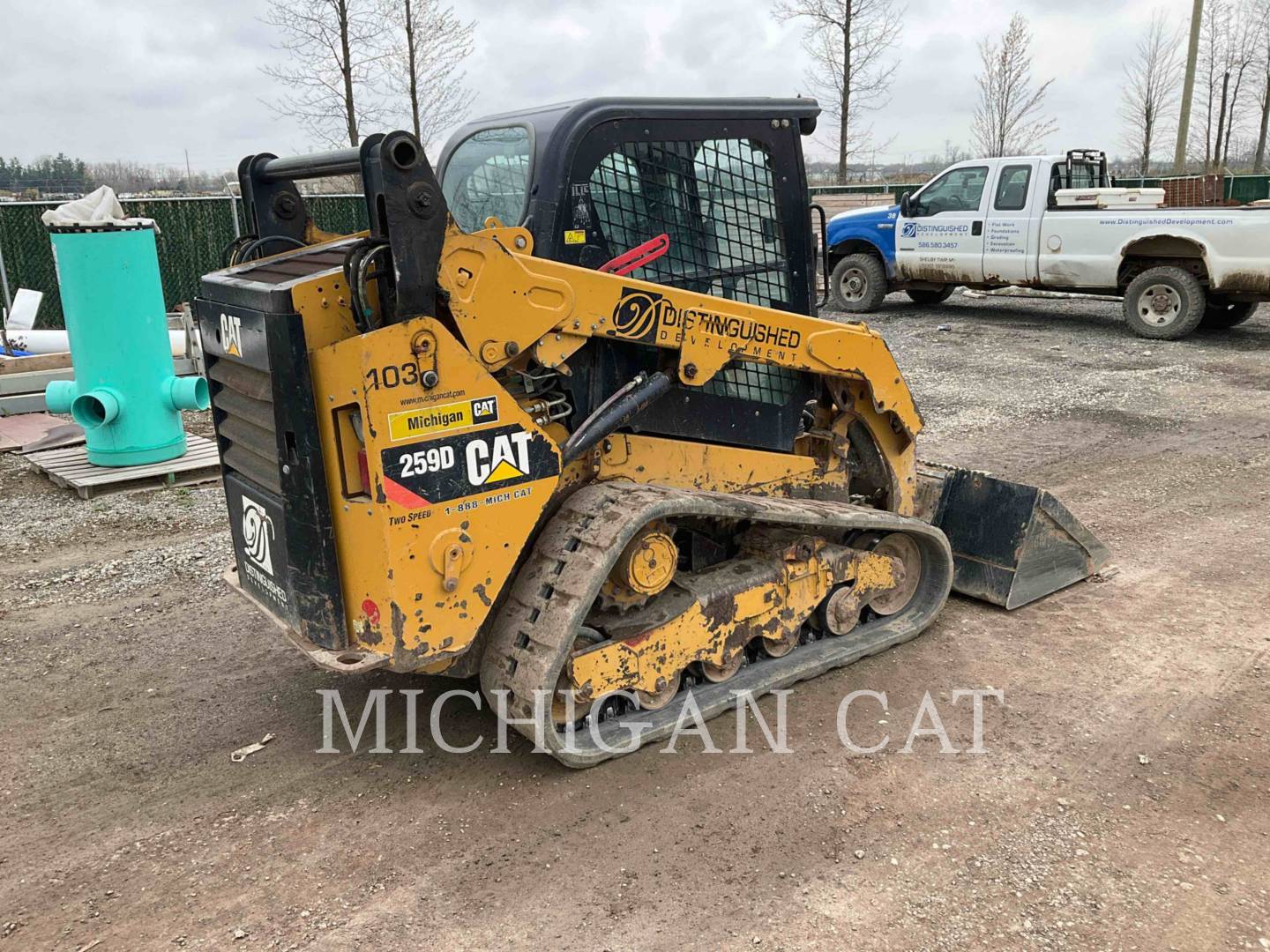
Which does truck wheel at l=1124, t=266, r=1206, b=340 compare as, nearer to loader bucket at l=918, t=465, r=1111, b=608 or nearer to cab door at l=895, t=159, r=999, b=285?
cab door at l=895, t=159, r=999, b=285

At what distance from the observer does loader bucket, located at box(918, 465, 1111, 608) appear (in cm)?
564

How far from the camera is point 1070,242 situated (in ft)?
45.4

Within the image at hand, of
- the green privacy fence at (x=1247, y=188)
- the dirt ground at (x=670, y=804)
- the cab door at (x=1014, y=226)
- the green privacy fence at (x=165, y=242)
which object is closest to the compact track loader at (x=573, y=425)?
the dirt ground at (x=670, y=804)

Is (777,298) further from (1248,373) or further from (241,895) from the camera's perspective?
(1248,373)

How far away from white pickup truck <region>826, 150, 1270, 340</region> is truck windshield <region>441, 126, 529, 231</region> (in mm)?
10992

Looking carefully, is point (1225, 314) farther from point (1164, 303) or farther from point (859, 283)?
point (859, 283)

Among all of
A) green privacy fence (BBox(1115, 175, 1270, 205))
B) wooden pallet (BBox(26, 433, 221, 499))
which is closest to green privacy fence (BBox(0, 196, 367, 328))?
wooden pallet (BBox(26, 433, 221, 499))

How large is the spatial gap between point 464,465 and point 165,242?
14.3 meters

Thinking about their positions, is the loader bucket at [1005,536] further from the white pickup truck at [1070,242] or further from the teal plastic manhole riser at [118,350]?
the white pickup truck at [1070,242]

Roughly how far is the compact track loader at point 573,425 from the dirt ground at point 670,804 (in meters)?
0.41

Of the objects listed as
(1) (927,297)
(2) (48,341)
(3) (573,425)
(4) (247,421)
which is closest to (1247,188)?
(1) (927,297)

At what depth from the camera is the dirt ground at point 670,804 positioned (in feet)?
10.8

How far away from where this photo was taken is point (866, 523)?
485 centimetres

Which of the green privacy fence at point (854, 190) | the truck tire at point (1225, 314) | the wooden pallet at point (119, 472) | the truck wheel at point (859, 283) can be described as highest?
the green privacy fence at point (854, 190)
